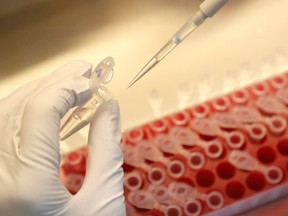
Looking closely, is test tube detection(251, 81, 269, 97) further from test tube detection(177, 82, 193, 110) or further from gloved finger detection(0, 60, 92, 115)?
gloved finger detection(0, 60, 92, 115)

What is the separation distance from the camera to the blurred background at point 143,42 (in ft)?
3.52

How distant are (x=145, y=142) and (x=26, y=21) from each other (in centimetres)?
48

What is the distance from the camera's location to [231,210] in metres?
0.81

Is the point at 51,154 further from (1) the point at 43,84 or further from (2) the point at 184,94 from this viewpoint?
(2) the point at 184,94

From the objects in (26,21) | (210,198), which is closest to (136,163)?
(210,198)

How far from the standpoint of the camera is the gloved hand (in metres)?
0.59

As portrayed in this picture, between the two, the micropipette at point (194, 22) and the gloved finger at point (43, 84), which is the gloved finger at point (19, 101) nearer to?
the gloved finger at point (43, 84)

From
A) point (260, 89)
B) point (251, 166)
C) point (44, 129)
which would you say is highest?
point (44, 129)

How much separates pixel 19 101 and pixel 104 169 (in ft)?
0.65

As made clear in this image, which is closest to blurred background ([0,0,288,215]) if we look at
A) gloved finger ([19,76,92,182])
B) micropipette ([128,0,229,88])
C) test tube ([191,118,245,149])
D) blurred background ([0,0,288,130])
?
blurred background ([0,0,288,130])

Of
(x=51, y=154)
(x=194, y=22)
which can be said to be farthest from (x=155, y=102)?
(x=51, y=154)

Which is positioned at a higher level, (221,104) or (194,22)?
(194,22)

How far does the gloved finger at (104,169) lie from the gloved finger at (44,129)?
0.06 meters

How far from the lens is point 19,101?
0.74 m
